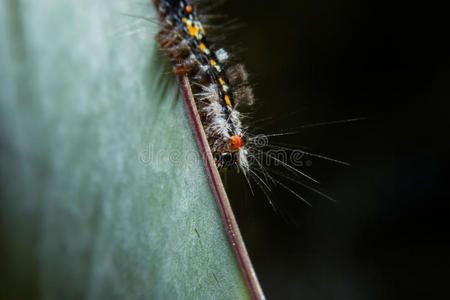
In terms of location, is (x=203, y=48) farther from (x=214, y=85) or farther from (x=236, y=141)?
(x=236, y=141)

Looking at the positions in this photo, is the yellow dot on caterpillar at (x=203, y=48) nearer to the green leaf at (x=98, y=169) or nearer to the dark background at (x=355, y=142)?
the green leaf at (x=98, y=169)

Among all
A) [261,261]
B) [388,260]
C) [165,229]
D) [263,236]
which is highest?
[165,229]

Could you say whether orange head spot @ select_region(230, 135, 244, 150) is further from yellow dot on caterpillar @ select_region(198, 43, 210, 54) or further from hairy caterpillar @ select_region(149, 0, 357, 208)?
yellow dot on caterpillar @ select_region(198, 43, 210, 54)

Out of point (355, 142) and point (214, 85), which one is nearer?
point (214, 85)

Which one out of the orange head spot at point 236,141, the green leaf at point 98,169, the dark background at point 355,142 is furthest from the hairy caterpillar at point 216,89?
the dark background at point 355,142

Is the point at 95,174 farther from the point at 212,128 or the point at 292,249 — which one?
the point at 292,249

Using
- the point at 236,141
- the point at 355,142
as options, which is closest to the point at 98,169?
the point at 236,141

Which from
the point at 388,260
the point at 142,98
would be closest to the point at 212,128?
the point at 142,98
